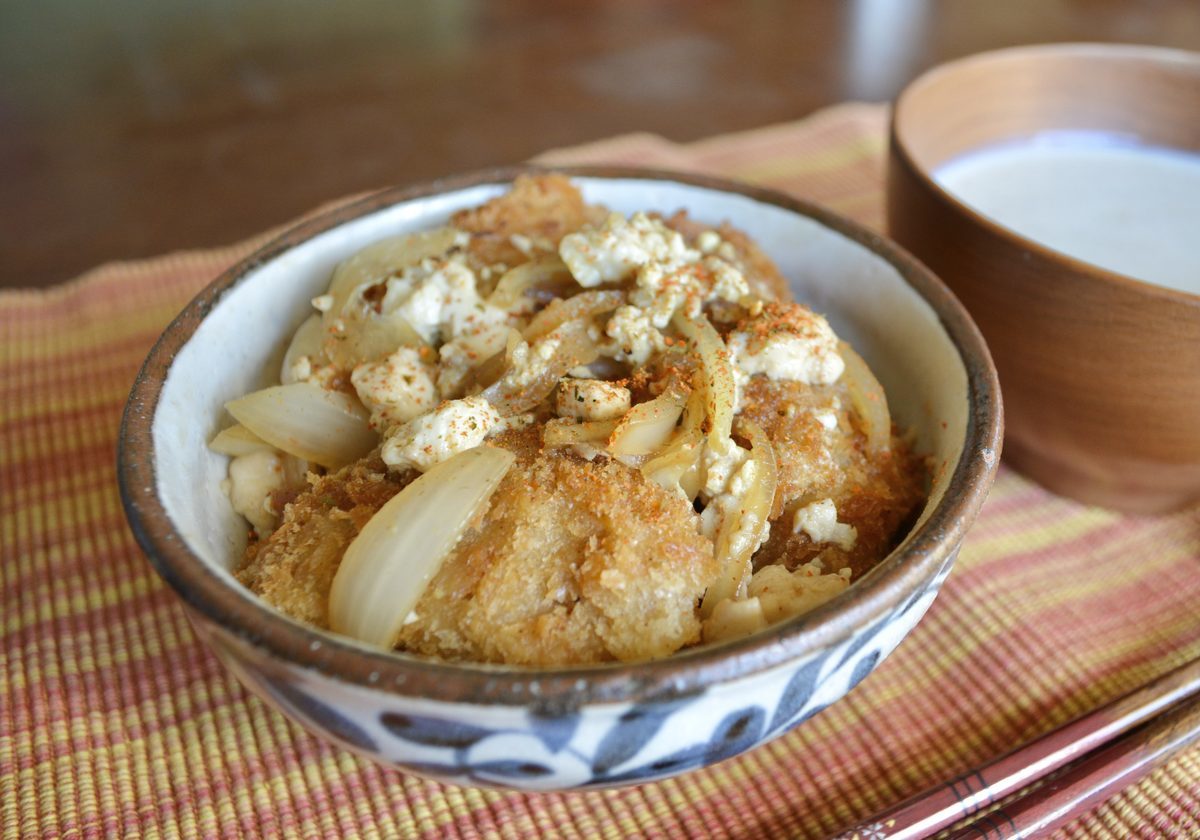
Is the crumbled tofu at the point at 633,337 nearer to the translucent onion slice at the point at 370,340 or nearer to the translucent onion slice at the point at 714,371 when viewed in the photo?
the translucent onion slice at the point at 714,371

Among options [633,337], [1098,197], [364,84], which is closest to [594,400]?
[633,337]

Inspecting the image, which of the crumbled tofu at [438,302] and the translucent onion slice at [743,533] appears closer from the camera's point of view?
the translucent onion slice at [743,533]

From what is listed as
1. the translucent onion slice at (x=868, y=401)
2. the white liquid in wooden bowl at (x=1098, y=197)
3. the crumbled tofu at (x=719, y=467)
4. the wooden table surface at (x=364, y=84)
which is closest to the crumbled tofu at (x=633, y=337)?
the crumbled tofu at (x=719, y=467)

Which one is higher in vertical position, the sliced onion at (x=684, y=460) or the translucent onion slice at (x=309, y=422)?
the sliced onion at (x=684, y=460)

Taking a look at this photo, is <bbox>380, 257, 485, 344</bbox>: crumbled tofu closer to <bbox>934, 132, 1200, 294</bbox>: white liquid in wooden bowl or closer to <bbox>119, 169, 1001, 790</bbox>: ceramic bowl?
<bbox>119, 169, 1001, 790</bbox>: ceramic bowl

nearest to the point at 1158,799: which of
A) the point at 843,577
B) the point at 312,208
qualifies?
the point at 843,577

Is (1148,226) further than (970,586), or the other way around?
(1148,226)

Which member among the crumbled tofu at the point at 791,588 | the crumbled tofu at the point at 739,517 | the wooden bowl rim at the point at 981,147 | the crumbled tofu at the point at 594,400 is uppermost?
the wooden bowl rim at the point at 981,147

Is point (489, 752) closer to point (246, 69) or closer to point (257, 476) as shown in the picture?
point (257, 476)

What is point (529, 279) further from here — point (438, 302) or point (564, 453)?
point (564, 453)
